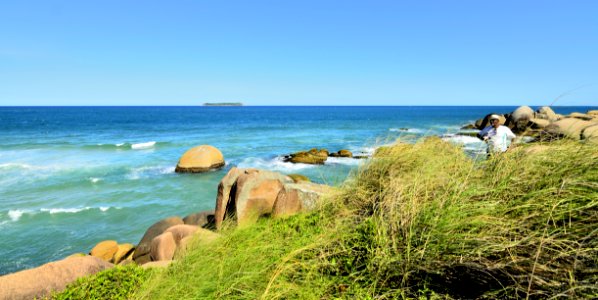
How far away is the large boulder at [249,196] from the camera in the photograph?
7535 millimetres

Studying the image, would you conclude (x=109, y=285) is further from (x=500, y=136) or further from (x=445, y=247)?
(x=500, y=136)

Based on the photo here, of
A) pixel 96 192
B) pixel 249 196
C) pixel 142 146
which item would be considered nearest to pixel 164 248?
pixel 249 196

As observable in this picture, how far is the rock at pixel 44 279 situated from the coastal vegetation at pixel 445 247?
149 cm

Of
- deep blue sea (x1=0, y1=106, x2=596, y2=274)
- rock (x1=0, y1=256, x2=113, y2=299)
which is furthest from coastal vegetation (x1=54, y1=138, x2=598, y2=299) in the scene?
deep blue sea (x1=0, y1=106, x2=596, y2=274)

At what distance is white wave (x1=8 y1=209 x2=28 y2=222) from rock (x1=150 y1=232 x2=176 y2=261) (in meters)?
8.72

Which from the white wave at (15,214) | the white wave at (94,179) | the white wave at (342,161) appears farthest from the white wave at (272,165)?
the white wave at (15,214)

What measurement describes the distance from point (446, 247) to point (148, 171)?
20.8 metres

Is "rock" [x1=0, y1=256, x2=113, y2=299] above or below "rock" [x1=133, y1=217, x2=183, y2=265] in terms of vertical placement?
above

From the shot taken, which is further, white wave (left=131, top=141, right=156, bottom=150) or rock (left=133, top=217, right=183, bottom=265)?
white wave (left=131, top=141, right=156, bottom=150)

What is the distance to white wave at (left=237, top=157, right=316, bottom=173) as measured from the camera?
20980 mm

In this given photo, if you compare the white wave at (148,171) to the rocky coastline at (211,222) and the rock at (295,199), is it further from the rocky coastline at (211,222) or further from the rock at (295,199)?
the rock at (295,199)

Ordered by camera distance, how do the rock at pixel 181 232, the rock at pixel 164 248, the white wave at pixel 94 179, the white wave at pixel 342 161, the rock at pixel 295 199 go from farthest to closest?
the white wave at pixel 342 161, the white wave at pixel 94 179, the rock at pixel 181 232, the rock at pixel 164 248, the rock at pixel 295 199

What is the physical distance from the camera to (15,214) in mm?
12430

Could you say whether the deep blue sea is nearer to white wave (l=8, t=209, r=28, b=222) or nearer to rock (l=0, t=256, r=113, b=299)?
white wave (l=8, t=209, r=28, b=222)
